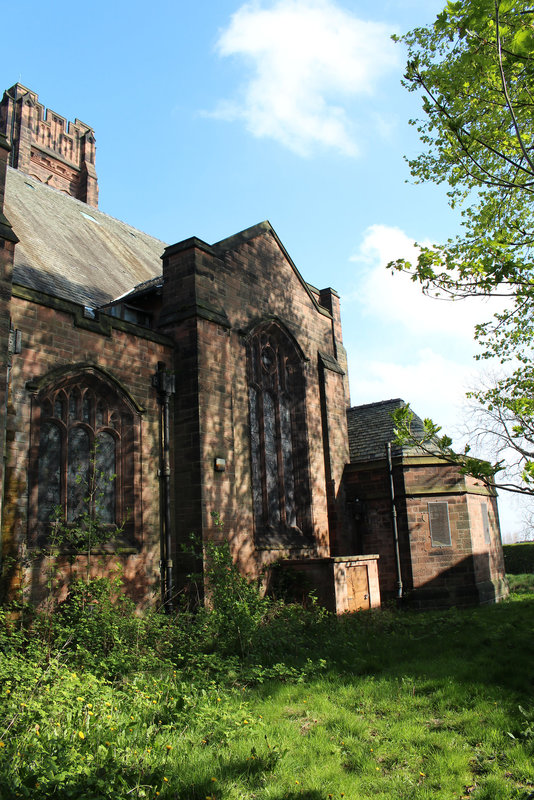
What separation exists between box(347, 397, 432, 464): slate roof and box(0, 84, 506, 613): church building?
100 millimetres

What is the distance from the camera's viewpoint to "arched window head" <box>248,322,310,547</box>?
1466 centimetres

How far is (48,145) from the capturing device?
29.3 meters

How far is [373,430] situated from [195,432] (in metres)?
8.10

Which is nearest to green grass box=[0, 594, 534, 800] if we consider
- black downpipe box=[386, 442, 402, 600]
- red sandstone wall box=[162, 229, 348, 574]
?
red sandstone wall box=[162, 229, 348, 574]

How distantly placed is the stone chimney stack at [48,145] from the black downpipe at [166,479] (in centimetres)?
1983

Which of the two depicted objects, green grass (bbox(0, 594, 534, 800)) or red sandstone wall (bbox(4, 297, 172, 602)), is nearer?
green grass (bbox(0, 594, 534, 800))

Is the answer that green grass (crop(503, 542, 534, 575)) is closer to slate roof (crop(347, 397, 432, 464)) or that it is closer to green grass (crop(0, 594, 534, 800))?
slate roof (crop(347, 397, 432, 464))

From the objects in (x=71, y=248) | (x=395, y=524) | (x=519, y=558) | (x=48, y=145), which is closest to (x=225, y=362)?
(x=71, y=248)

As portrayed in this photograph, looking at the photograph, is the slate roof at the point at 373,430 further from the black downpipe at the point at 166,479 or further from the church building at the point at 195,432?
the black downpipe at the point at 166,479

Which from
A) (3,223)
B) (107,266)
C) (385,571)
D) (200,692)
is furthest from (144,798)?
(107,266)

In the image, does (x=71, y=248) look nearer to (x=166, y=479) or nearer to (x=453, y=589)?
(x=166, y=479)

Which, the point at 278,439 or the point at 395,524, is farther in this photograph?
the point at 395,524

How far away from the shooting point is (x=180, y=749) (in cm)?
529

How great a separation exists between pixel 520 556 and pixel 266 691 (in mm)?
25085
